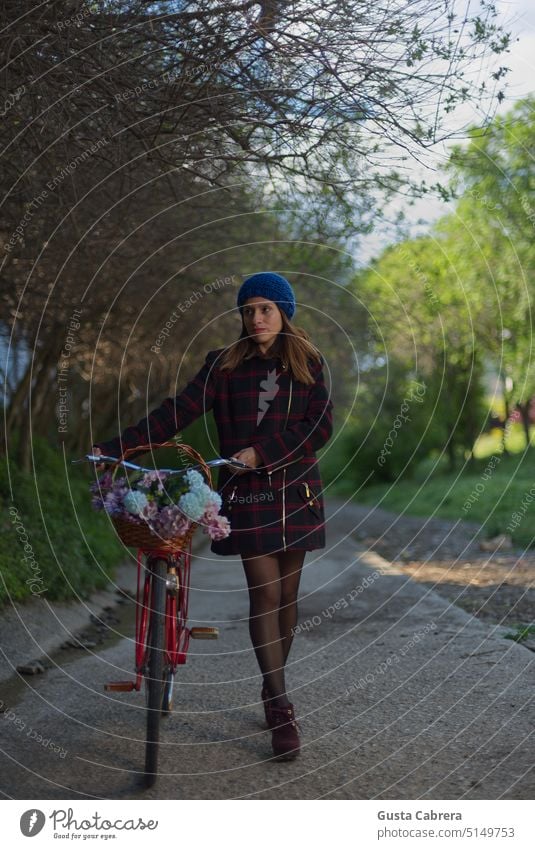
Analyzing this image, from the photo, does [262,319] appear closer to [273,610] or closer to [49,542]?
[273,610]

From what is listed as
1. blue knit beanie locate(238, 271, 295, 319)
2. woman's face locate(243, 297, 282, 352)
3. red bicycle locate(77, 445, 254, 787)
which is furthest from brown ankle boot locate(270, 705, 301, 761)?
blue knit beanie locate(238, 271, 295, 319)

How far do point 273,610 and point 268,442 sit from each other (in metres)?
0.85

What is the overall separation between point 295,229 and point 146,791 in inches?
507

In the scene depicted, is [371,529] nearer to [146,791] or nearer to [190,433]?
[190,433]

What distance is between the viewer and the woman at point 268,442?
529 centimetres

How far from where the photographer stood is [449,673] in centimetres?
667

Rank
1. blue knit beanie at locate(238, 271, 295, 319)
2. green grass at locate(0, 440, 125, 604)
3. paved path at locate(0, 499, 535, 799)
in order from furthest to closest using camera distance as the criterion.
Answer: green grass at locate(0, 440, 125, 604) < blue knit beanie at locate(238, 271, 295, 319) < paved path at locate(0, 499, 535, 799)

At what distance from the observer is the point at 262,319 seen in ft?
17.9

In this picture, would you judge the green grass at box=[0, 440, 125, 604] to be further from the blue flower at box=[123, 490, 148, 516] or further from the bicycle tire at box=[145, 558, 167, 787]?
the blue flower at box=[123, 490, 148, 516]

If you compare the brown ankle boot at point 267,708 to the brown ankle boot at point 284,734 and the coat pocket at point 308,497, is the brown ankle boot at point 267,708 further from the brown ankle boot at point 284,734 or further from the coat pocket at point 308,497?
the coat pocket at point 308,497

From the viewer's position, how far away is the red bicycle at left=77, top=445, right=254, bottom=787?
4.74 m

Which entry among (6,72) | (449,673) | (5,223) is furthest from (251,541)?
(5,223)

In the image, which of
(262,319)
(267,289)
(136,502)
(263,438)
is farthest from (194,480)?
(267,289)

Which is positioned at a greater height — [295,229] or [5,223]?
[295,229]
